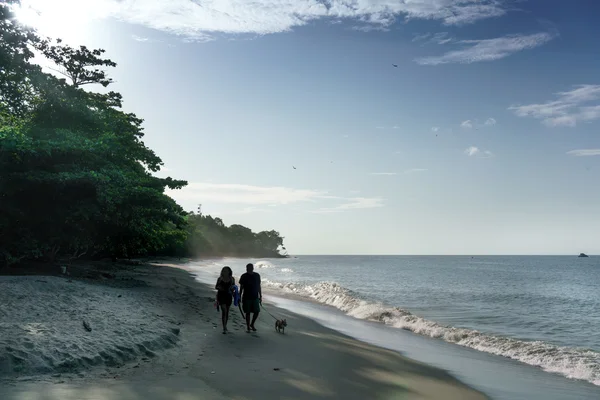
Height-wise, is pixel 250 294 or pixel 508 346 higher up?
pixel 250 294

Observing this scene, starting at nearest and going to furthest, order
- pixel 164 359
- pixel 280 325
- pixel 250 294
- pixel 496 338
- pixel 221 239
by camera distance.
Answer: pixel 164 359
pixel 250 294
pixel 280 325
pixel 496 338
pixel 221 239

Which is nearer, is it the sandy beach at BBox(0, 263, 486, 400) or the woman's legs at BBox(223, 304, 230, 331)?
the sandy beach at BBox(0, 263, 486, 400)

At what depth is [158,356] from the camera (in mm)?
7703

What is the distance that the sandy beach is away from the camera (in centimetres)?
596

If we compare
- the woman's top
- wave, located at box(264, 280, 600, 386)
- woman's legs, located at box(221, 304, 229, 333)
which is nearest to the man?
the woman's top

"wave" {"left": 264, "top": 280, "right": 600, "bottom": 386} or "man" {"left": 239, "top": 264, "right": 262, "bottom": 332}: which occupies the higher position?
"man" {"left": 239, "top": 264, "right": 262, "bottom": 332}

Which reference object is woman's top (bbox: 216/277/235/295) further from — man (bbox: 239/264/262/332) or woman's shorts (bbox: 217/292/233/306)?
man (bbox: 239/264/262/332)

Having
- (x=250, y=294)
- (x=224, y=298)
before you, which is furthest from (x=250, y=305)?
(x=224, y=298)

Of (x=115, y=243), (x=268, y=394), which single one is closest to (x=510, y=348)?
(x=268, y=394)

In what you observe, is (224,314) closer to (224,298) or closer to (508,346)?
(224,298)

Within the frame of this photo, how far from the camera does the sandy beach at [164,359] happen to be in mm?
5961

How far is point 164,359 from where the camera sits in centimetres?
758

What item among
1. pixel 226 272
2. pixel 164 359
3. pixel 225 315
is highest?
pixel 226 272

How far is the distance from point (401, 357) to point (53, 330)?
8.09m
